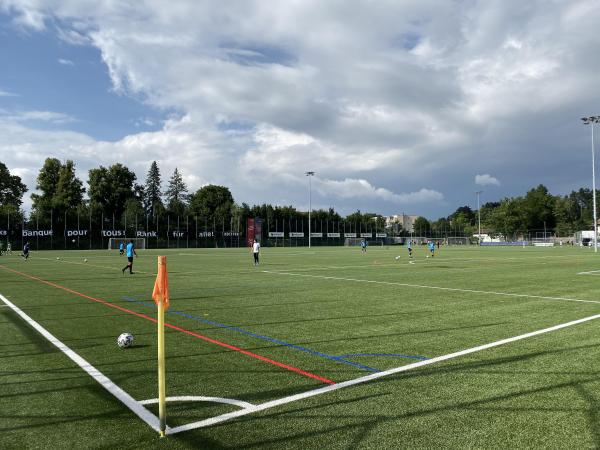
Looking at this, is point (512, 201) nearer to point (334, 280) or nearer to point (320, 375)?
point (334, 280)

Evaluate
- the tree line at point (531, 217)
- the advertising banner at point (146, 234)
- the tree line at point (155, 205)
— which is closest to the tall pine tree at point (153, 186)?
the tree line at point (155, 205)

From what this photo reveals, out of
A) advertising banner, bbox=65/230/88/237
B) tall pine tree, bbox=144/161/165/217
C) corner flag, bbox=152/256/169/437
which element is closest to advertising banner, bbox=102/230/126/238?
advertising banner, bbox=65/230/88/237

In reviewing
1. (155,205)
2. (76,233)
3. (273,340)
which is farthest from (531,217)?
(273,340)

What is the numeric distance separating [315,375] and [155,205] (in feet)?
387

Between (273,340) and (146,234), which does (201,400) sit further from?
(146,234)

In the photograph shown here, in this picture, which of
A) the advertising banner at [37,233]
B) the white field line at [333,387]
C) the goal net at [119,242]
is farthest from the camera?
the goal net at [119,242]

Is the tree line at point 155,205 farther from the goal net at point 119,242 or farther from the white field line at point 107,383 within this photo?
the white field line at point 107,383

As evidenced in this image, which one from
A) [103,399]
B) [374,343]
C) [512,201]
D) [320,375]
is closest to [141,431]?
[103,399]

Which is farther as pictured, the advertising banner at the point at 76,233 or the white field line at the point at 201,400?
the advertising banner at the point at 76,233

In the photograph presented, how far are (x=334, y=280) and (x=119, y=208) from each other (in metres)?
94.9

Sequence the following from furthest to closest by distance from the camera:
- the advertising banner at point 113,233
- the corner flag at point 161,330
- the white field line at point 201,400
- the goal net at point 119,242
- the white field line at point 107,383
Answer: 1. the advertising banner at point 113,233
2. the goal net at point 119,242
3. the white field line at point 201,400
4. the white field line at point 107,383
5. the corner flag at point 161,330

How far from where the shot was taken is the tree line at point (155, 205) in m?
91.1

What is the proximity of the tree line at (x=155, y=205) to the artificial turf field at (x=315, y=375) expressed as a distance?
3025 inches

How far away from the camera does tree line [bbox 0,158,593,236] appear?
91062 mm
